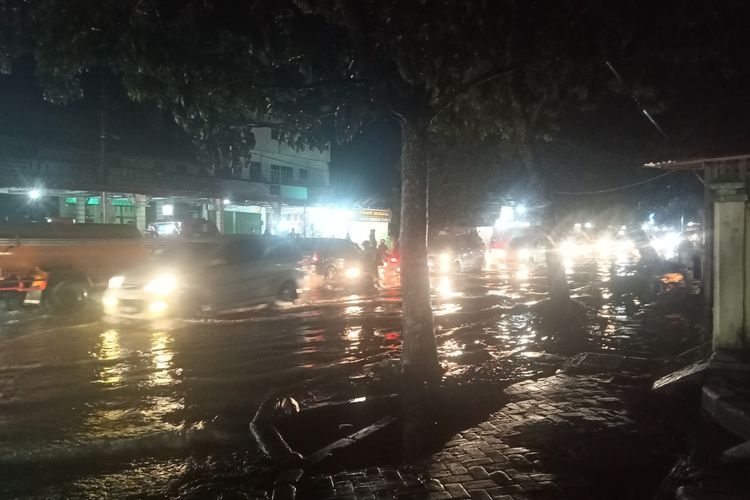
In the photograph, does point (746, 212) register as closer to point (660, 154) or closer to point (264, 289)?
point (660, 154)

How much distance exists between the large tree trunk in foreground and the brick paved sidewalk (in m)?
1.35

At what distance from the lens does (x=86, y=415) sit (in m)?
7.07

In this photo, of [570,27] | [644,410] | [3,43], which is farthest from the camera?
[3,43]

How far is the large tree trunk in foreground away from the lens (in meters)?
8.07

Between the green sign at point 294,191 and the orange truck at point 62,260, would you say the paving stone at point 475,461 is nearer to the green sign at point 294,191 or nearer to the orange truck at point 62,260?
the orange truck at point 62,260

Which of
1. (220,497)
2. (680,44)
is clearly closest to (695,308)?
(680,44)

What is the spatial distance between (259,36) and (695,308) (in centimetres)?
1267

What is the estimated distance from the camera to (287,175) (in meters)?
47.2

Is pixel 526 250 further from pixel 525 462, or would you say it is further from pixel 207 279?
pixel 525 462

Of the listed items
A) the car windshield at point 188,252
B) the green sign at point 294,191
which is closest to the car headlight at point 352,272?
the car windshield at point 188,252

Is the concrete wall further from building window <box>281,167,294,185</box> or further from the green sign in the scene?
building window <box>281,167,294,185</box>

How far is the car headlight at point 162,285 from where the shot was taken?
44.2ft

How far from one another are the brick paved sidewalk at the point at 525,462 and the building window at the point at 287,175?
1611 inches

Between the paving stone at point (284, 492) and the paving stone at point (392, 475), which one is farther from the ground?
the paving stone at point (392, 475)
